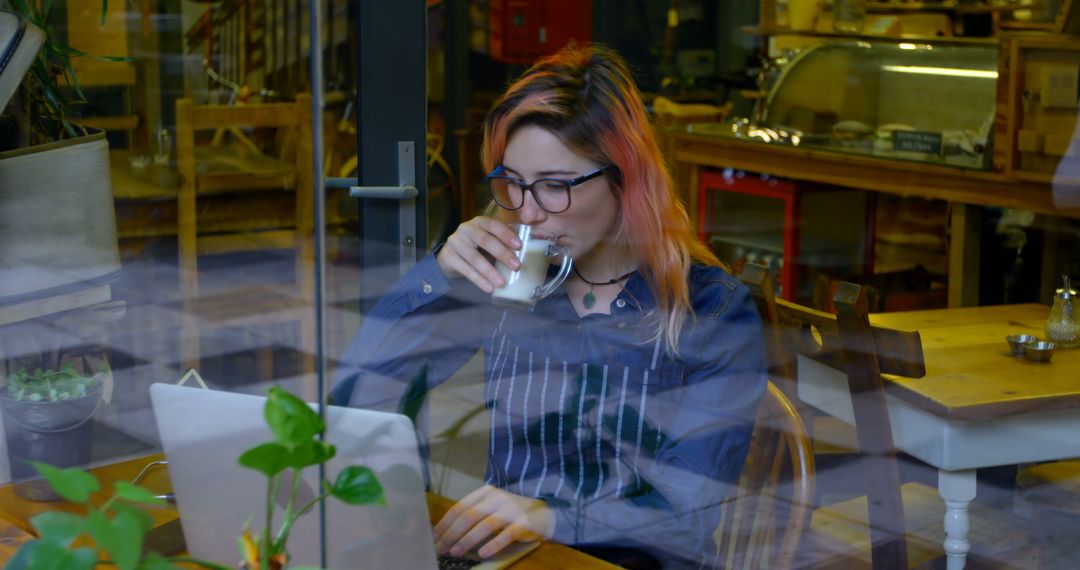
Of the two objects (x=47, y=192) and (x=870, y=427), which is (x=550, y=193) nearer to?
(x=47, y=192)

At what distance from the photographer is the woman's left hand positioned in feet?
4.11

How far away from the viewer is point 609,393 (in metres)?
1.58

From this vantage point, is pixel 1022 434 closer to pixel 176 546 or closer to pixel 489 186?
pixel 489 186

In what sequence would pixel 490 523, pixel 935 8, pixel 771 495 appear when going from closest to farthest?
pixel 490 523 < pixel 771 495 < pixel 935 8

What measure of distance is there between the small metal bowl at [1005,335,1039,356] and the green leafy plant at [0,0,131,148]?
1697mm

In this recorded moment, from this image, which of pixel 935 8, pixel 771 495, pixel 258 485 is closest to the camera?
pixel 258 485

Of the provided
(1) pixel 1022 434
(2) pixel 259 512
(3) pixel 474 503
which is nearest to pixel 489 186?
(3) pixel 474 503

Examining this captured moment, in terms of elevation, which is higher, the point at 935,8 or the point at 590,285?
the point at 935,8

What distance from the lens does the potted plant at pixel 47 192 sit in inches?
69.2

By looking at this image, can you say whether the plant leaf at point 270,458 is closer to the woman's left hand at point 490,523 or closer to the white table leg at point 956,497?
the woman's left hand at point 490,523

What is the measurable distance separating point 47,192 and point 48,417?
43cm

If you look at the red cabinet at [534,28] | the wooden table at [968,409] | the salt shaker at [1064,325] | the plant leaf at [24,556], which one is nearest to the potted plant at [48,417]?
the plant leaf at [24,556]

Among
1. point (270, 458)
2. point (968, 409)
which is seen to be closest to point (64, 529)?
point (270, 458)

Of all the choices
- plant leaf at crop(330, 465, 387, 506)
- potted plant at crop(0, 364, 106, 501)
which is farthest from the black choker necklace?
plant leaf at crop(330, 465, 387, 506)
